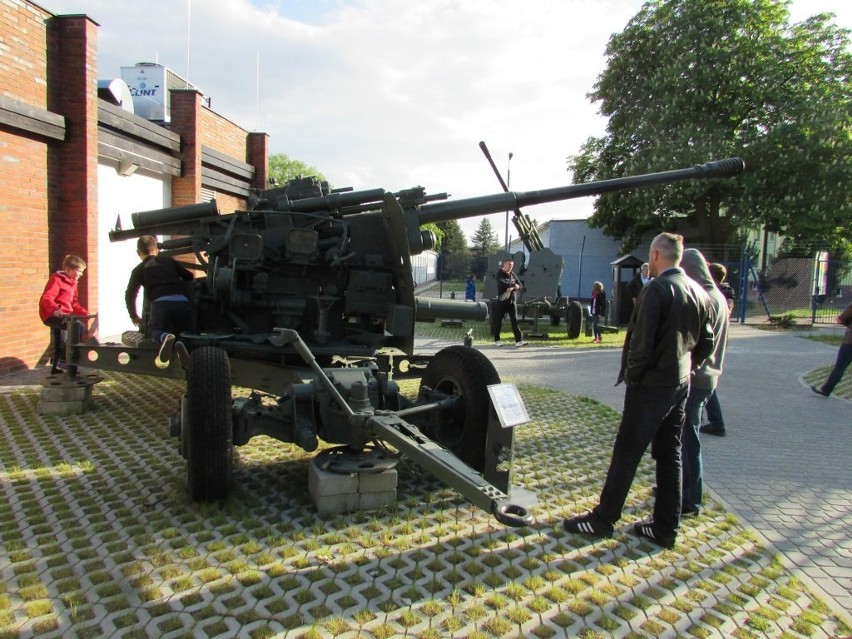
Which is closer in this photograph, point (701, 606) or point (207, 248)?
point (701, 606)

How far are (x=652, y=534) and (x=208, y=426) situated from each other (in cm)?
265

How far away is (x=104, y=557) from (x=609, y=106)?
26018mm

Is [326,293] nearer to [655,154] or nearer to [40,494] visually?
[40,494]

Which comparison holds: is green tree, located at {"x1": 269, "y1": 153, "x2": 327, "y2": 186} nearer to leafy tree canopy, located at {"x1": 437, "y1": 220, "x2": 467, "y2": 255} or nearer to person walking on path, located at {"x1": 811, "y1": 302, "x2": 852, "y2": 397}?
leafy tree canopy, located at {"x1": 437, "y1": 220, "x2": 467, "y2": 255}

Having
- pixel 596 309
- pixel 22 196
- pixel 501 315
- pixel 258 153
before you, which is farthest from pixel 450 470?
pixel 258 153

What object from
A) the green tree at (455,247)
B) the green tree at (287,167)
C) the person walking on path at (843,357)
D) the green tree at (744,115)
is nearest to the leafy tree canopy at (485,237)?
the green tree at (455,247)

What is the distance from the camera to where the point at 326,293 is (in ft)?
19.0

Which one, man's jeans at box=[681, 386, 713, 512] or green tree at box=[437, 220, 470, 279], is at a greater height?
green tree at box=[437, 220, 470, 279]

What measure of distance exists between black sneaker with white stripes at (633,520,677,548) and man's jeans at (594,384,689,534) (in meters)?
0.03

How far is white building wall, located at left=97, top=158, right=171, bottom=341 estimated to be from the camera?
1079cm

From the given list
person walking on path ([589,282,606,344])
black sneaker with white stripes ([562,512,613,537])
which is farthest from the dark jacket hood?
person walking on path ([589,282,606,344])

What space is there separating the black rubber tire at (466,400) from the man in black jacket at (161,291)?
2.36 meters

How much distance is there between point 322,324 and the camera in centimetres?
564

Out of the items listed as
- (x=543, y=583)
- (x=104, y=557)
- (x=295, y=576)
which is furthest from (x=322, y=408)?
(x=543, y=583)
